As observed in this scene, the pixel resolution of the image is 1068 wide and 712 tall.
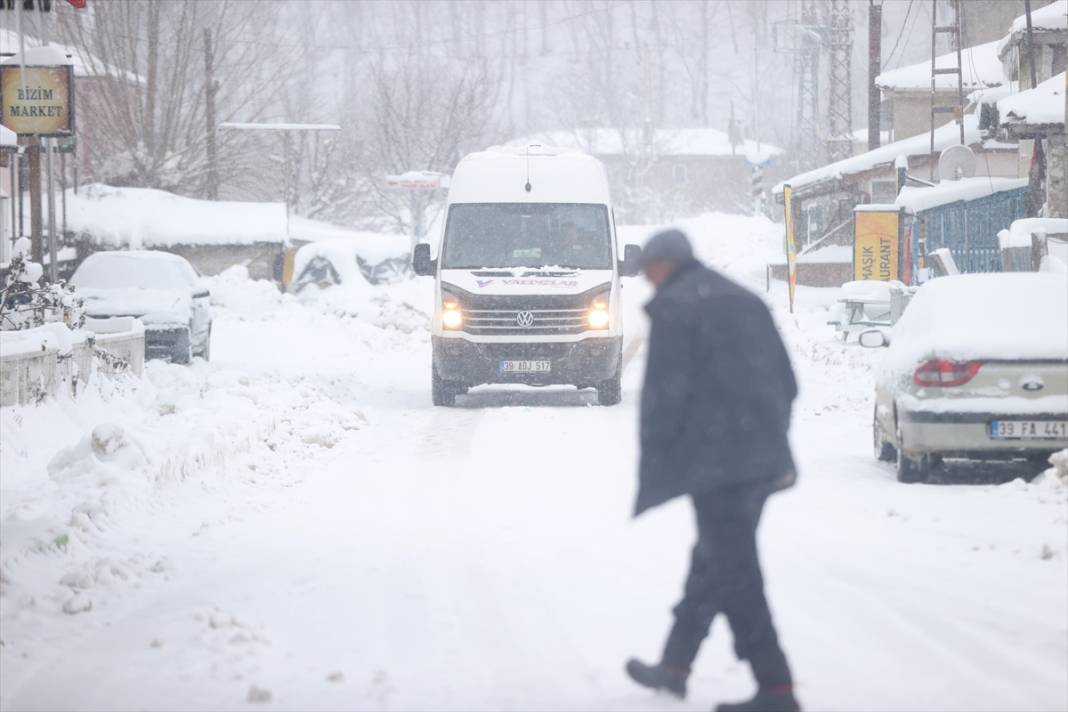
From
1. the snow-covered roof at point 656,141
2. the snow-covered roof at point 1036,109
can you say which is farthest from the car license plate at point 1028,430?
the snow-covered roof at point 656,141

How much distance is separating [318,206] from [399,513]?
5500 centimetres

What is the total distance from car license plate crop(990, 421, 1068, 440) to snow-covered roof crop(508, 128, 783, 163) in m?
89.3

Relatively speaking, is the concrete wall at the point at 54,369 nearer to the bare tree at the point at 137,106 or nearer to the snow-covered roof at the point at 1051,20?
the snow-covered roof at the point at 1051,20

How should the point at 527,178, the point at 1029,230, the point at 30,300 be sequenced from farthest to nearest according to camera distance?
1. the point at 1029,230
2. the point at 527,178
3. the point at 30,300

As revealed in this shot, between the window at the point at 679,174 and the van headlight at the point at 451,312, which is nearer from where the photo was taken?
the van headlight at the point at 451,312

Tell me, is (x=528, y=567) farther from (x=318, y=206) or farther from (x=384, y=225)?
(x=384, y=225)

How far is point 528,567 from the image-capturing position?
7.80 metres

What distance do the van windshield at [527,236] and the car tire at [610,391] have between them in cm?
133

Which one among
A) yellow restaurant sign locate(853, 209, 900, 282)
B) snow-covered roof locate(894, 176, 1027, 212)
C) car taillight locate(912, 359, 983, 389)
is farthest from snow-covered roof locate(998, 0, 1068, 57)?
car taillight locate(912, 359, 983, 389)

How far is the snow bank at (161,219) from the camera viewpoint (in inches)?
1528

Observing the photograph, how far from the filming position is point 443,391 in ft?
55.7

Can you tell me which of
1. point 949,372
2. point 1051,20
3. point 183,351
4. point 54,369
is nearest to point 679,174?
point 1051,20

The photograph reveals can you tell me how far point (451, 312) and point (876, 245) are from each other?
17299 mm

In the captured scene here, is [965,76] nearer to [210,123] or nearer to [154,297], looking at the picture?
[210,123]
